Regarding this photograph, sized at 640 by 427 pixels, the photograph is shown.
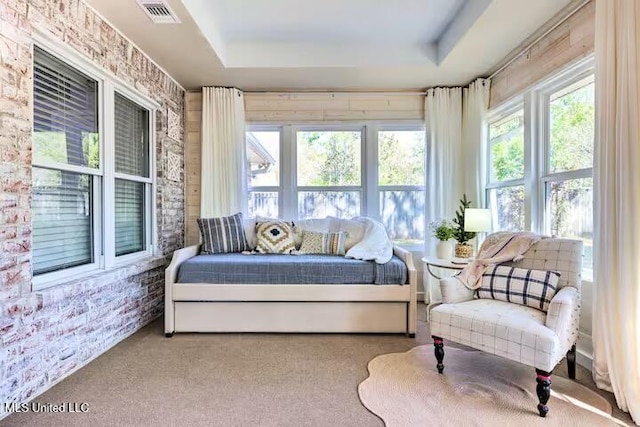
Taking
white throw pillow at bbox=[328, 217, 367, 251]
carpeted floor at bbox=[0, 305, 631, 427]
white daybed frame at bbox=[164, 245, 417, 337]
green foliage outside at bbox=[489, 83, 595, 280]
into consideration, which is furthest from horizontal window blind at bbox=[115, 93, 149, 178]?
green foliage outside at bbox=[489, 83, 595, 280]

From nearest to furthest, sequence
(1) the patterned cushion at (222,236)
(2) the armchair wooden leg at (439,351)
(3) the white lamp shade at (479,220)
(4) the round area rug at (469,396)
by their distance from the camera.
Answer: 1. (4) the round area rug at (469,396)
2. (2) the armchair wooden leg at (439,351)
3. (3) the white lamp shade at (479,220)
4. (1) the patterned cushion at (222,236)

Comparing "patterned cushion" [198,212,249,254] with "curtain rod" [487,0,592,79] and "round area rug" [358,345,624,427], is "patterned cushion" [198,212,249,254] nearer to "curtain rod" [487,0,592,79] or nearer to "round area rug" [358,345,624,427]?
"round area rug" [358,345,624,427]

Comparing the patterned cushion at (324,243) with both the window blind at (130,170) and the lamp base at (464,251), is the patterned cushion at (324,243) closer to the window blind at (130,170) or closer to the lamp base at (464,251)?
the lamp base at (464,251)

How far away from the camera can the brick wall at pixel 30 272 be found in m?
1.82

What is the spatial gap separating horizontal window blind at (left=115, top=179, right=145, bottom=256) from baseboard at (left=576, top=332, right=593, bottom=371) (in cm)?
356

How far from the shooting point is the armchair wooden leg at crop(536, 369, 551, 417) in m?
1.80

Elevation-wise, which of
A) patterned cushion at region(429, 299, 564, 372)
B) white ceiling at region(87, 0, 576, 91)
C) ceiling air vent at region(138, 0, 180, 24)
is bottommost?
patterned cushion at region(429, 299, 564, 372)

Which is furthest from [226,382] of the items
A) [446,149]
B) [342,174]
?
[446,149]

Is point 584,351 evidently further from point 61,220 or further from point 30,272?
point 61,220

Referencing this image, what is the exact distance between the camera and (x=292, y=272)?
3.03 meters

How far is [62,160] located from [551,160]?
359 cm

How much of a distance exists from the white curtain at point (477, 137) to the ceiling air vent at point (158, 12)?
2.93 metres

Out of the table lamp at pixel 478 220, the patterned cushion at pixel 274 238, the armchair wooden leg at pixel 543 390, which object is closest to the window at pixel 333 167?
the patterned cushion at pixel 274 238

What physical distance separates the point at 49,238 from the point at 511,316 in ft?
9.26
